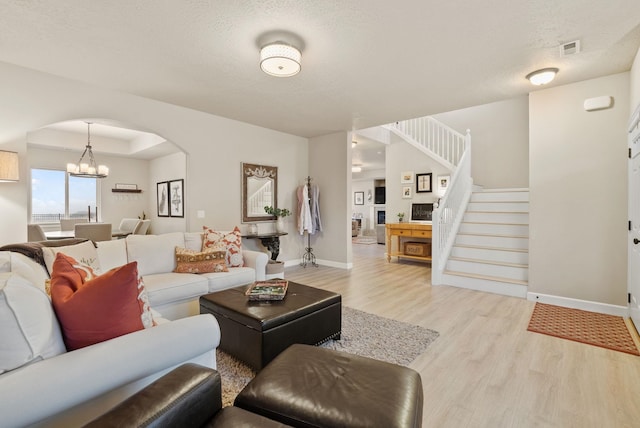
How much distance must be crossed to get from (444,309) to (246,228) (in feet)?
10.9

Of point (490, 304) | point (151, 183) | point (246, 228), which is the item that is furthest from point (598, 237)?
point (151, 183)

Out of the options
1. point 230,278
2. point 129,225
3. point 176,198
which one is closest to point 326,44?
point 230,278

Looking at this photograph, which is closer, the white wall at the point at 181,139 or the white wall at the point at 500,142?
the white wall at the point at 181,139

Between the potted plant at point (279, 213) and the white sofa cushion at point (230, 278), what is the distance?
1923 millimetres

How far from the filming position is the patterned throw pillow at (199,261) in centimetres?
319

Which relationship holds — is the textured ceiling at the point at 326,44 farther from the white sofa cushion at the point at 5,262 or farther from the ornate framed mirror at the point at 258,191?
the white sofa cushion at the point at 5,262

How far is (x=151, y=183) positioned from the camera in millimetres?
7965

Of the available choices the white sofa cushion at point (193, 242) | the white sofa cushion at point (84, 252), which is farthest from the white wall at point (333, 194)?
the white sofa cushion at point (84, 252)

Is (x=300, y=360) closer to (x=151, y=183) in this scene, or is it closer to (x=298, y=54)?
(x=298, y=54)

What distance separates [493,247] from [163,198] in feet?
22.9

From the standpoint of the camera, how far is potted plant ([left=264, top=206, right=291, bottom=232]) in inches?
208

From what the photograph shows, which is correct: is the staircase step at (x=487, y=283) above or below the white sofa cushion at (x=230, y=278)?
below

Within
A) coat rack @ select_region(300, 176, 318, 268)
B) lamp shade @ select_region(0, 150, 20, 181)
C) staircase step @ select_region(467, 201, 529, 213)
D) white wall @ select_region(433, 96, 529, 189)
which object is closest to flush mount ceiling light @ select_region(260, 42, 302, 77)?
lamp shade @ select_region(0, 150, 20, 181)

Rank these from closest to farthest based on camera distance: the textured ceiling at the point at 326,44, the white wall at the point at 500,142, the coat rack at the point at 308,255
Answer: the textured ceiling at the point at 326,44
the white wall at the point at 500,142
the coat rack at the point at 308,255
